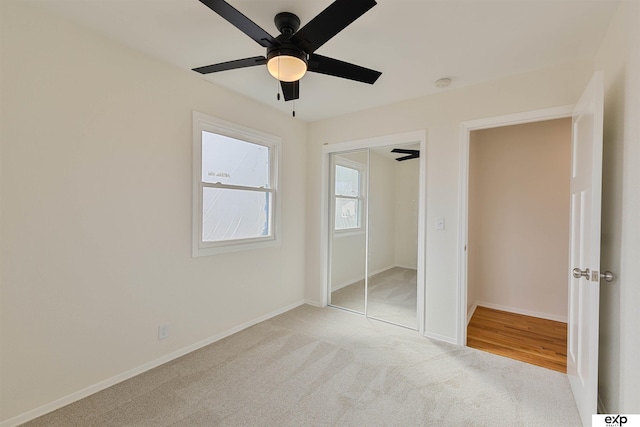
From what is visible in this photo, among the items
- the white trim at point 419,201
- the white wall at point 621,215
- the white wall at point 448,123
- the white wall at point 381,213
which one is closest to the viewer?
the white wall at point 621,215

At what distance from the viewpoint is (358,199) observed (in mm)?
3764

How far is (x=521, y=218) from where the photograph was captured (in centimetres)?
362

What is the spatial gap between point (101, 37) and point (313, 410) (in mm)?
3008

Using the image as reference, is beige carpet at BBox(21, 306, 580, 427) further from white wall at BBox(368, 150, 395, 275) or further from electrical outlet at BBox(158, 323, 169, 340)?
white wall at BBox(368, 150, 395, 275)

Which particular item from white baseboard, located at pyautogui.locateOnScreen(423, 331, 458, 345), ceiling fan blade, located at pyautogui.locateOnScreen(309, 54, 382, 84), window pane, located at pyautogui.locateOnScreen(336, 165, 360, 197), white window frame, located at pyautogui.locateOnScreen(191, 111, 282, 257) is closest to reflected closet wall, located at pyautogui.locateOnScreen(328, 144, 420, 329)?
window pane, located at pyautogui.locateOnScreen(336, 165, 360, 197)

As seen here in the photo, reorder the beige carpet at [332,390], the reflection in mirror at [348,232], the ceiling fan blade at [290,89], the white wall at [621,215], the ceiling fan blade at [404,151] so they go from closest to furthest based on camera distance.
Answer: the white wall at [621,215]
the beige carpet at [332,390]
the ceiling fan blade at [290,89]
the ceiling fan blade at [404,151]
the reflection in mirror at [348,232]

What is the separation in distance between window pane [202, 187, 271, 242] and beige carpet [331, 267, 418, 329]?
1.50 m

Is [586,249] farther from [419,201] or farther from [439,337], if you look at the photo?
[439,337]

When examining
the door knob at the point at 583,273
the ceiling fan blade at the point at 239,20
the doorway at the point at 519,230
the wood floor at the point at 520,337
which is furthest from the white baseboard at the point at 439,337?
the ceiling fan blade at the point at 239,20

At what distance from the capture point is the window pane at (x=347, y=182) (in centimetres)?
377

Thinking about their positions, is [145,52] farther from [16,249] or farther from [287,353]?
[287,353]

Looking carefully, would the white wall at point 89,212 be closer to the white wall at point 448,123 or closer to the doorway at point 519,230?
the white wall at point 448,123

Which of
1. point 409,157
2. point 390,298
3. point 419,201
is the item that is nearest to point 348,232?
point 390,298

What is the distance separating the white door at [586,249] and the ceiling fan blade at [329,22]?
1409 millimetres
